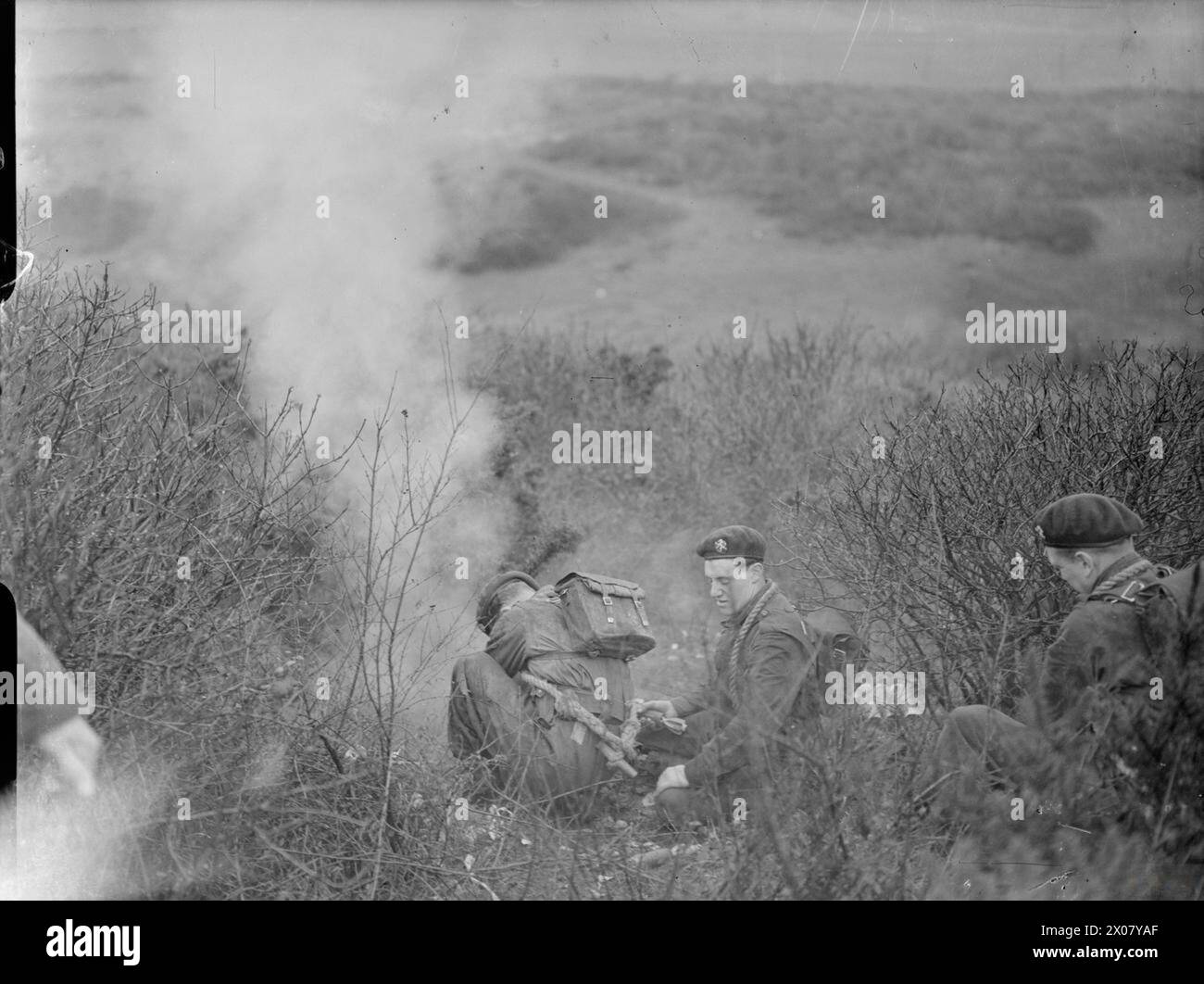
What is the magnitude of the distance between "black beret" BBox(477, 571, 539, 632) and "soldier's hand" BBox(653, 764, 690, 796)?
3.20ft

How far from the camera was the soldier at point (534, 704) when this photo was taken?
512 cm

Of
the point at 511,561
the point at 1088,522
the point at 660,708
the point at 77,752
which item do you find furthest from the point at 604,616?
the point at 77,752

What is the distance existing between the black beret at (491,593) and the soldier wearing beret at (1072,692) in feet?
6.00

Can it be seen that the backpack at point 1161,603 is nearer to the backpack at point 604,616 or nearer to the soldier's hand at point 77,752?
the backpack at point 604,616

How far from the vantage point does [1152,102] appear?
5445 millimetres

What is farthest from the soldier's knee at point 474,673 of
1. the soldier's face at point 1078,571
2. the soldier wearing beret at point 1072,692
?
the soldier's face at point 1078,571

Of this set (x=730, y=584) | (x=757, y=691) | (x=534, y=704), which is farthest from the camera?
(x=730, y=584)

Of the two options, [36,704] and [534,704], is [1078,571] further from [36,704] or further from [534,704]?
[36,704]

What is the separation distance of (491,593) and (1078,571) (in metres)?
2.38

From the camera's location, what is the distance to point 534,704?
5223 millimetres

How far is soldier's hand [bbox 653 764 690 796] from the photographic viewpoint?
503cm
